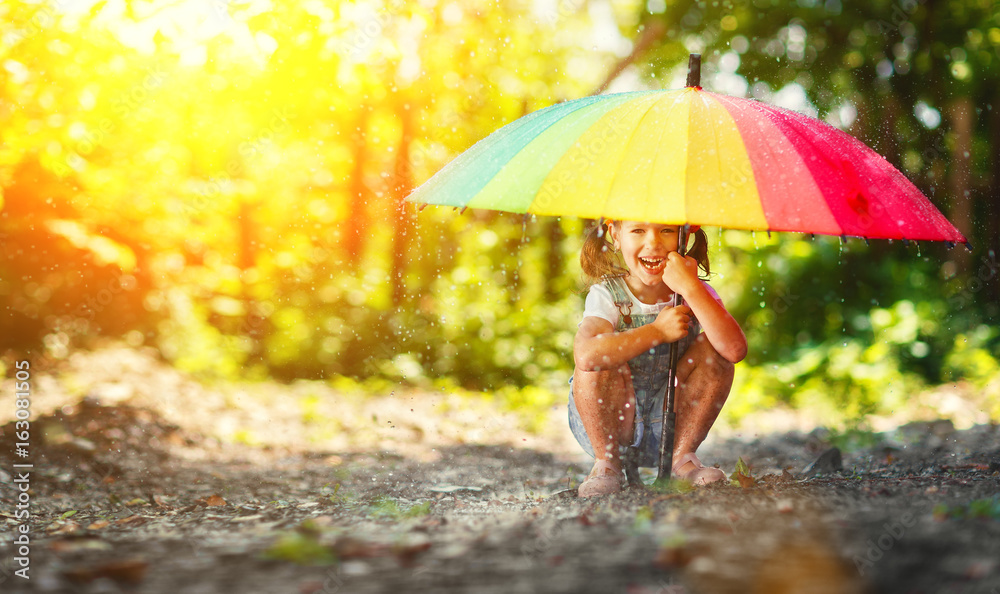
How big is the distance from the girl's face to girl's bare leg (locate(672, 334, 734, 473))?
1.10 feet

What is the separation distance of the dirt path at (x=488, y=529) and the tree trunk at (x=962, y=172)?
10.3ft

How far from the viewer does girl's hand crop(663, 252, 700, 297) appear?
2.67 meters

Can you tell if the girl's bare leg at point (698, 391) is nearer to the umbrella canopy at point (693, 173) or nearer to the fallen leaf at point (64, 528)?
the umbrella canopy at point (693, 173)

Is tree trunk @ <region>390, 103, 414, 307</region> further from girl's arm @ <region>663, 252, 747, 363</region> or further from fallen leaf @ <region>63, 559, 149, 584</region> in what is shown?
fallen leaf @ <region>63, 559, 149, 584</region>

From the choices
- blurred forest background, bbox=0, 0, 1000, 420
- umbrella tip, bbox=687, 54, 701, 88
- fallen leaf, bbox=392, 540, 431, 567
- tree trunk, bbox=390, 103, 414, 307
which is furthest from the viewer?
tree trunk, bbox=390, 103, 414, 307

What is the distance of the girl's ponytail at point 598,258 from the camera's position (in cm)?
314

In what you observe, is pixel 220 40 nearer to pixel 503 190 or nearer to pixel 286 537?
pixel 503 190

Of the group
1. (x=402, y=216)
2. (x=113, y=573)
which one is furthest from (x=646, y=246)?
(x=402, y=216)

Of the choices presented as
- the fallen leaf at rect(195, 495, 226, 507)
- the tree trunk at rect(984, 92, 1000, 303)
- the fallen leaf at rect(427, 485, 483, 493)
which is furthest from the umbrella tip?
the tree trunk at rect(984, 92, 1000, 303)

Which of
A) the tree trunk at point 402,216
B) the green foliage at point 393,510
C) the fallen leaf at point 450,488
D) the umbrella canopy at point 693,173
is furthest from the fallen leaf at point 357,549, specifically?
the tree trunk at point 402,216

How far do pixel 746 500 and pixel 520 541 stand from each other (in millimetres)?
837

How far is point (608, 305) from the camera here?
2896 millimetres

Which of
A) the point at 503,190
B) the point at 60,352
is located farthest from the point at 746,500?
the point at 60,352

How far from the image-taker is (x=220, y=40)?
5.36 metres
